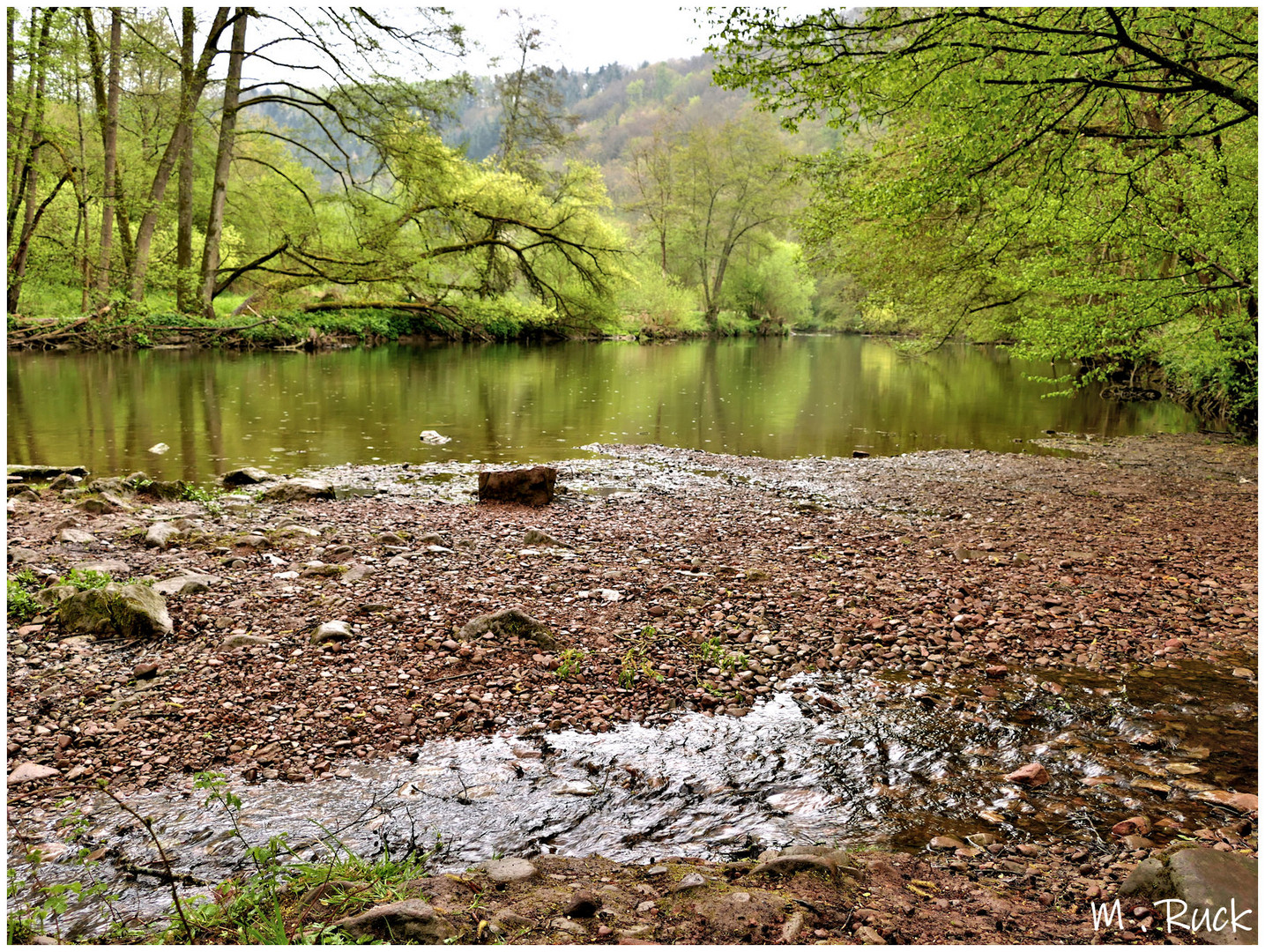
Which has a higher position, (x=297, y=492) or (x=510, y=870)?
(x=297, y=492)

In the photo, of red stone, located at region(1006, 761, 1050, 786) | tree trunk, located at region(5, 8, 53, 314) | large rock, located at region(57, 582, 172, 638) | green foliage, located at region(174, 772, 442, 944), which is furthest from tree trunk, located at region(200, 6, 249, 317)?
red stone, located at region(1006, 761, 1050, 786)

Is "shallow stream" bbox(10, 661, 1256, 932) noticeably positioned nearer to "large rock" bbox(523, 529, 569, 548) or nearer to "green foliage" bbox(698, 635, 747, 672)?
"green foliage" bbox(698, 635, 747, 672)

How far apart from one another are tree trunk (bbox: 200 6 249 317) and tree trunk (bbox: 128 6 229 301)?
614 millimetres

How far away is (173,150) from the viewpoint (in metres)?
27.9

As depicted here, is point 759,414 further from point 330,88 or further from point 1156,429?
point 330,88

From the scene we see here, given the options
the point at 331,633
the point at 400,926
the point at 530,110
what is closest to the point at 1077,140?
the point at 331,633

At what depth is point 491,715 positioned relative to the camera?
4613 millimetres

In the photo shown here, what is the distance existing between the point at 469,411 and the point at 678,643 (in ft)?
47.6

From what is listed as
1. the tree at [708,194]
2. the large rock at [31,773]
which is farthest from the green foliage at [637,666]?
the tree at [708,194]

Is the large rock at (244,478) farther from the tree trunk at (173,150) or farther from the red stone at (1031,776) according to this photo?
the tree trunk at (173,150)

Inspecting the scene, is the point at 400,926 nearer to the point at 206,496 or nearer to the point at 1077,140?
the point at 206,496

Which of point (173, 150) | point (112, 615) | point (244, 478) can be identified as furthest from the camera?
point (173, 150)

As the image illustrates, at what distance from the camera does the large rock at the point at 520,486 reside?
390 inches

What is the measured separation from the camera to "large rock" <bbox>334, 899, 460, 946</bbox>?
2.70m
